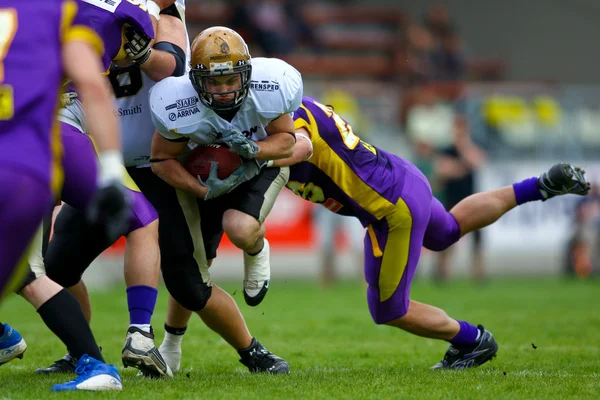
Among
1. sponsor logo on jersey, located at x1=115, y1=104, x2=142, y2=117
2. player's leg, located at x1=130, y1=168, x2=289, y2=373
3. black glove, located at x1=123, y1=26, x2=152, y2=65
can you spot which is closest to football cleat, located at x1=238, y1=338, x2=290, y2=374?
player's leg, located at x1=130, y1=168, x2=289, y2=373

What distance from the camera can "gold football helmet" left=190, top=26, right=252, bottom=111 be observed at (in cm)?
366

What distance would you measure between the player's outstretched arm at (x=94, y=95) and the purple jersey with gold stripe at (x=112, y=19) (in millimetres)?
665

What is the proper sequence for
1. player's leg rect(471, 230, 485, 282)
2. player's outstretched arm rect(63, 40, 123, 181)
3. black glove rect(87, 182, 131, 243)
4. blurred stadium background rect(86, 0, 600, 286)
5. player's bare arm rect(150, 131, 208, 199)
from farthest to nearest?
blurred stadium background rect(86, 0, 600, 286) → player's leg rect(471, 230, 485, 282) → player's bare arm rect(150, 131, 208, 199) → player's outstretched arm rect(63, 40, 123, 181) → black glove rect(87, 182, 131, 243)

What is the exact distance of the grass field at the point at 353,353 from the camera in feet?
11.6

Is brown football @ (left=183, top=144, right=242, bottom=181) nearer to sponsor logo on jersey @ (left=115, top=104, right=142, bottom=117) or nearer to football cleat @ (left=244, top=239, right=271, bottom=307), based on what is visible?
sponsor logo on jersey @ (left=115, top=104, right=142, bottom=117)

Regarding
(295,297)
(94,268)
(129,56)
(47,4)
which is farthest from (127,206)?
(94,268)

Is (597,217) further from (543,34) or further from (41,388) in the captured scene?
(41,388)

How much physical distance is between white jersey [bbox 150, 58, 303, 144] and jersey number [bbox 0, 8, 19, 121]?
1.17 m

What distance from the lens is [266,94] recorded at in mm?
Result: 3785

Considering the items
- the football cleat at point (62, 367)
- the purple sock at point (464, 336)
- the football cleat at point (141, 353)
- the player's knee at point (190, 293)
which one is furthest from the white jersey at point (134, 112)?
the purple sock at point (464, 336)

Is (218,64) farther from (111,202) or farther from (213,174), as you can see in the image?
(111,202)

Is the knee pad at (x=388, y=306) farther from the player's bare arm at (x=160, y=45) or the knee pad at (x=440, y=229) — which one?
the player's bare arm at (x=160, y=45)

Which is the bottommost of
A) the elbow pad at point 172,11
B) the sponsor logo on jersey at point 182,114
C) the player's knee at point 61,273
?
the player's knee at point 61,273

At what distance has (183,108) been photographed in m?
3.72
